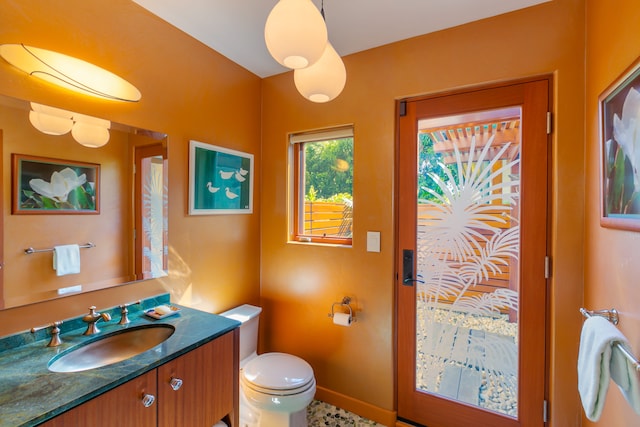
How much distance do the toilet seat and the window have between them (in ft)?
2.87

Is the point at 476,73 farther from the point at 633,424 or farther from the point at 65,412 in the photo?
the point at 65,412

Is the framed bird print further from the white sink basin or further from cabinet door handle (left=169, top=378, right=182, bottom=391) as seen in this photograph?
cabinet door handle (left=169, top=378, right=182, bottom=391)

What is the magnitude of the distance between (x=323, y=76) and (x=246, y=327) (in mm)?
1699

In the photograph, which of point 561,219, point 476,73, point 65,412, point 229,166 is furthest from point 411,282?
point 65,412

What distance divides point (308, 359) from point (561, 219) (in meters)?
1.87

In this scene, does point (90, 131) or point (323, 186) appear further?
point (323, 186)

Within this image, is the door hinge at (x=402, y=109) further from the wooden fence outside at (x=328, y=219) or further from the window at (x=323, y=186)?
the wooden fence outside at (x=328, y=219)

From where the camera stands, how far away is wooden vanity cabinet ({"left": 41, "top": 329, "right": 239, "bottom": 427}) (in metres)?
0.88

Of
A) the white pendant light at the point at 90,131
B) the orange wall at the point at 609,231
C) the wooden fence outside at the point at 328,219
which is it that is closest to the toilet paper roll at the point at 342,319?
the wooden fence outside at the point at 328,219

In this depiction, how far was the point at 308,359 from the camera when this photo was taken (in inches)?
83.5

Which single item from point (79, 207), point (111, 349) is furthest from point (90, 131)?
point (111, 349)

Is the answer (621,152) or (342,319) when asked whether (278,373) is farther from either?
(621,152)

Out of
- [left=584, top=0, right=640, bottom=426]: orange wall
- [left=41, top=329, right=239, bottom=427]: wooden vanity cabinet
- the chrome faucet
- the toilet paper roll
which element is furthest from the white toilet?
[left=584, top=0, right=640, bottom=426]: orange wall

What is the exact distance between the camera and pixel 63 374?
3.05ft
